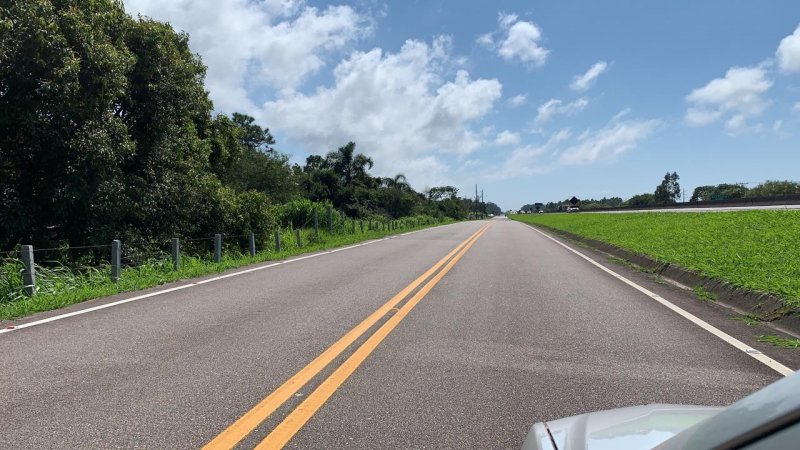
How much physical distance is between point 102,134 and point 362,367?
12.3m

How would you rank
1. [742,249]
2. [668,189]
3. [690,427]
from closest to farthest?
1. [690,427]
2. [742,249]
3. [668,189]

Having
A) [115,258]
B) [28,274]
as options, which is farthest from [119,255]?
[28,274]

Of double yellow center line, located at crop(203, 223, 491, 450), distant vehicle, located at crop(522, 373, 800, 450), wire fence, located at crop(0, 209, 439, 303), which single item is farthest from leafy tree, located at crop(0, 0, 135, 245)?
distant vehicle, located at crop(522, 373, 800, 450)

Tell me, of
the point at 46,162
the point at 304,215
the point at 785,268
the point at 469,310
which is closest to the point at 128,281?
the point at 46,162

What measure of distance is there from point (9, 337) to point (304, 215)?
2441cm

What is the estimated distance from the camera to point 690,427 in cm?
134

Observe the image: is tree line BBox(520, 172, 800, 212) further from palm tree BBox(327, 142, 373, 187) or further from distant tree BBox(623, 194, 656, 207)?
palm tree BBox(327, 142, 373, 187)

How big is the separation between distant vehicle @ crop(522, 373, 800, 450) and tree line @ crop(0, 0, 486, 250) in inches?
571

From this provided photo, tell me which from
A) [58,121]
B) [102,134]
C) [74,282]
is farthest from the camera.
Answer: [102,134]

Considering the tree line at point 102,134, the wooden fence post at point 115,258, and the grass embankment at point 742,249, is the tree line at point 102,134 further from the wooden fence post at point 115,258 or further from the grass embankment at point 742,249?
the grass embankment at point 742,249

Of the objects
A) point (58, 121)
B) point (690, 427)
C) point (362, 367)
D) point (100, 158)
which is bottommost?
point (362, 367)

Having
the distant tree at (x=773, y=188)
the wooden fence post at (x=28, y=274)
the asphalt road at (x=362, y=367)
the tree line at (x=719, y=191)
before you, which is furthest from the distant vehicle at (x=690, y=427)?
the distant tree at (x=773, y=188)

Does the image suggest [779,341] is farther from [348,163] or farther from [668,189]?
[668,189]

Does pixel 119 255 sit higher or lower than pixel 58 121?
lower
